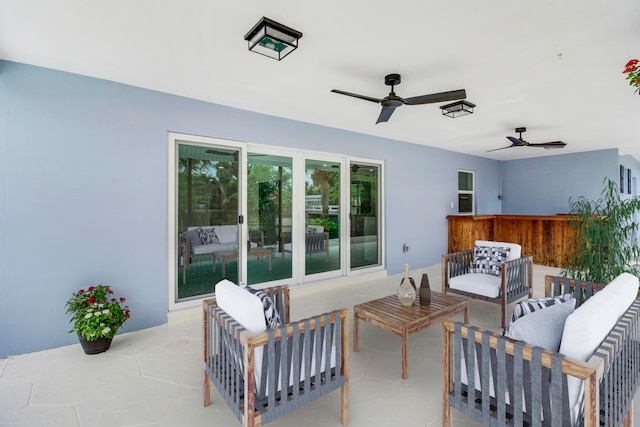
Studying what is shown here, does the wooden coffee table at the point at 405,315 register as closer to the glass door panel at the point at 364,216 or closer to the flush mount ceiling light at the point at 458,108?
the flush mount ceiling light at the point at 458,108

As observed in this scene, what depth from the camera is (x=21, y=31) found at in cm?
232

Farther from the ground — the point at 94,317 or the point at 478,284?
the point at 478,284

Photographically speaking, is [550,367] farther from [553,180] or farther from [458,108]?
[553,180]

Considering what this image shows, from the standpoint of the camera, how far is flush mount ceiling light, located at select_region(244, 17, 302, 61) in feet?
7.08

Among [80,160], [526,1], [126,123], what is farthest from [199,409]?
[526,1]

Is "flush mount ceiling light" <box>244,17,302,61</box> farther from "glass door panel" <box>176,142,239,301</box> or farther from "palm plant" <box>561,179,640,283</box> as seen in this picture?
"palm plant" <box>561,179,640,283</box>

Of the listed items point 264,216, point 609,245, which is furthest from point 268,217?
point 609,245

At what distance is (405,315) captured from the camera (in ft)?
9.00

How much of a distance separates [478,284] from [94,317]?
3.96 m

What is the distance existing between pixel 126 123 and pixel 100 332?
6.84 ft

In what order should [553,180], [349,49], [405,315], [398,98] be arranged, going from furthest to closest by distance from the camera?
[553,180] → [398,98] → [405,315] → [349,49]

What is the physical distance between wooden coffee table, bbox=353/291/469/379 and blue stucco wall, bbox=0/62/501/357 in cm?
234

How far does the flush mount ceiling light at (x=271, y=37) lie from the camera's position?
2158 mm

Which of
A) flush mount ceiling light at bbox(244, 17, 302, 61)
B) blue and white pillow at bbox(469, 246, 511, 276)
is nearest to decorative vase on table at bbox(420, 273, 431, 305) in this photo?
blue and white pillow at bbox(469, 246, 511, 276)
